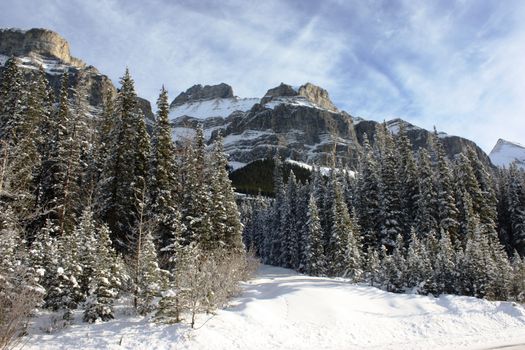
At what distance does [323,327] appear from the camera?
20.0 meters

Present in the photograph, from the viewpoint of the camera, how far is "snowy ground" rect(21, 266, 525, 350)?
17031 mm

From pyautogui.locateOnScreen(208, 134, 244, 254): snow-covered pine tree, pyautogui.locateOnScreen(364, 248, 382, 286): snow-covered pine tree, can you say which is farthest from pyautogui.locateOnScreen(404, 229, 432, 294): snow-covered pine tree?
pyautogui.locateOnScreen(208, 134, 244, 254): snow-covered pine tree

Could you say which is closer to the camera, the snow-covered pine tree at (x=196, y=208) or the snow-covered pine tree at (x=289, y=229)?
Result: the snow-covered pine tree at (x=196, y=208)

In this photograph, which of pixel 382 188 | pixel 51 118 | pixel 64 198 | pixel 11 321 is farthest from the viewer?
pixel 382 188

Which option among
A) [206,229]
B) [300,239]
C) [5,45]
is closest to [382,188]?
[300,239]

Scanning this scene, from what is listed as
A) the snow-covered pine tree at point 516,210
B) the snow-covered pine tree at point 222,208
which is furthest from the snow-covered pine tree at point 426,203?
the snow-covered pine tree at point 222,208

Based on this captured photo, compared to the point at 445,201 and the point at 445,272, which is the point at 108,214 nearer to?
the point at 445,272

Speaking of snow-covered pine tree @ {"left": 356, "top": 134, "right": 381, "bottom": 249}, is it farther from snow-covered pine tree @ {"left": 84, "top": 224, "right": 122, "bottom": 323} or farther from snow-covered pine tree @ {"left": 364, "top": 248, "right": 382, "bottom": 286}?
snow-covered pine tree @ {"left": 84, "top": 224, "right": 122, "bottom": 323}

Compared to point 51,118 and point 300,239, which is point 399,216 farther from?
point 51,118

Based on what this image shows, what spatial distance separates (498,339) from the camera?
61.0 feet

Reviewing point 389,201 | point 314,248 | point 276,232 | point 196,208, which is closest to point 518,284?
point 389,201

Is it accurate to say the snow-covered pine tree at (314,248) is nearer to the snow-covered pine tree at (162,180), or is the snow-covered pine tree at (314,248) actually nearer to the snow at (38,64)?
the snow-covered pine tree at (162,180)

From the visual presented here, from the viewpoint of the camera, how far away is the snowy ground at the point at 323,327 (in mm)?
17031

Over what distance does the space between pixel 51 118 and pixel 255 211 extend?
5918 centimetres
